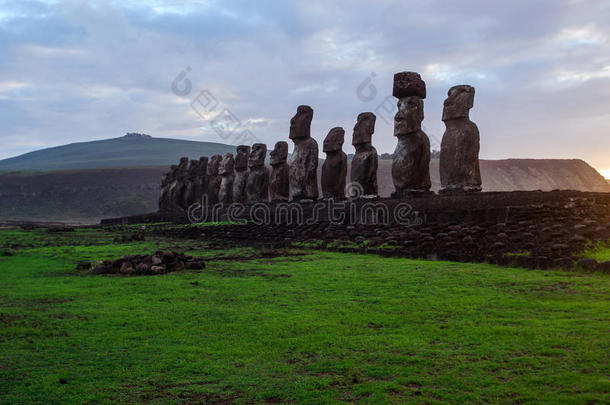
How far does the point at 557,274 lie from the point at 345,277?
8.60 ft

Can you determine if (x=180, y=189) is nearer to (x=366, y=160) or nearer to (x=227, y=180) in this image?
(x=227, y=180)

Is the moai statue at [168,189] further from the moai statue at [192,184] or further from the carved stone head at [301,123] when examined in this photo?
the carved stone head at [301,123]

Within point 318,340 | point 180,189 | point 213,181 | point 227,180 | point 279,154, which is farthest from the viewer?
point 180,189

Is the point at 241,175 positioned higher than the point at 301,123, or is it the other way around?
the point at 301,123

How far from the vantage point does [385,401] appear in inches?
127

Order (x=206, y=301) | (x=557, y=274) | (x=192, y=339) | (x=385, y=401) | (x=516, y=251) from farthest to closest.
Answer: (x=516, y=251) → (x=557, y=274) → (x=206, y=301) → (x=192, y=339) → (x=385, y=401)

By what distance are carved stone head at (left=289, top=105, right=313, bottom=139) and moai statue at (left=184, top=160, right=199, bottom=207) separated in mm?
13962

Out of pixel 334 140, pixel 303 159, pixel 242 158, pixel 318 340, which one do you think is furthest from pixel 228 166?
pixel 318 340

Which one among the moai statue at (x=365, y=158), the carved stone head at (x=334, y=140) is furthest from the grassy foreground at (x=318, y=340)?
the carved stone head at (x=334, y=140)

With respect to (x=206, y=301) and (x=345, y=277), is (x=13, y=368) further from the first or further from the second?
(x=345, y=277)

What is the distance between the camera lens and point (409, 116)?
46.7 ft

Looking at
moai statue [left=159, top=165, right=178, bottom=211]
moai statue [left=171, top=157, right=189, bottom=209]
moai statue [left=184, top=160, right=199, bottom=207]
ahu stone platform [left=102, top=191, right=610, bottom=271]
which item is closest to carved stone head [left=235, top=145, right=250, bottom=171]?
moai statue [left=184, top=160, right=199, bottom=207]

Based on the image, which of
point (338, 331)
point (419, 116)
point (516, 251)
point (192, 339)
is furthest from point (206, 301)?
point (419, 116)

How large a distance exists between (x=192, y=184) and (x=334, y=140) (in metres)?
17.0
